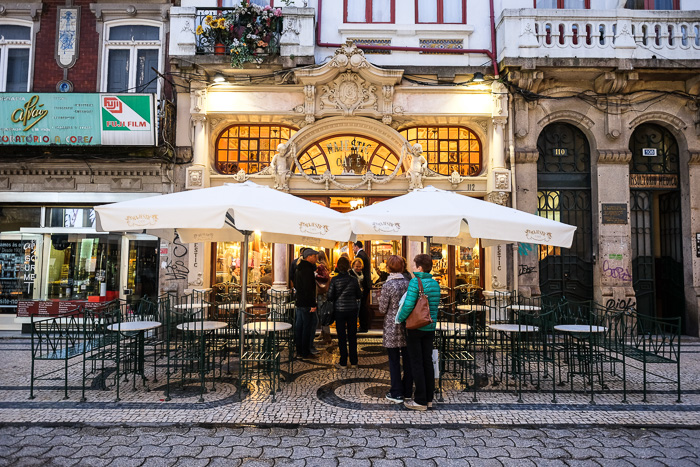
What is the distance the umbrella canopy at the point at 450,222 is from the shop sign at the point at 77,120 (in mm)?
6845

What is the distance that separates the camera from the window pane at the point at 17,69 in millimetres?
11602

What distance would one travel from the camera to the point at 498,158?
1084 cm

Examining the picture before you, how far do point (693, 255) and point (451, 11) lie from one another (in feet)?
27.7

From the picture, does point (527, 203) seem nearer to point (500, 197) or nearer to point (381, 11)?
point (500, 197)

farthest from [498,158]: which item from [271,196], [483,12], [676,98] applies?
[271,196]

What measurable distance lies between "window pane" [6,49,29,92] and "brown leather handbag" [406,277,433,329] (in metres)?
12.0

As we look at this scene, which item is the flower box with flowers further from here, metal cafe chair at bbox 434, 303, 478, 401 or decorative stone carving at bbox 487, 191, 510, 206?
metal cafe chair at bbox 434, 303, 478, 401

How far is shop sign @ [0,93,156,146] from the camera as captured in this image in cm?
1040

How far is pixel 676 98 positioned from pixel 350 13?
8358mm

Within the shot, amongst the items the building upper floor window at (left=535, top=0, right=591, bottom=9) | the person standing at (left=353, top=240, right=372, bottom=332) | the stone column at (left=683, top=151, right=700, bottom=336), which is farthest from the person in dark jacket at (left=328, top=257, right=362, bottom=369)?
the building upper floor window at (left=535, top=0, right=591, bottom=9)

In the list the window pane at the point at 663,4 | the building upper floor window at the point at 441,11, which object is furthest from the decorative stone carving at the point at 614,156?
the building upper floor window at the point at 441,11

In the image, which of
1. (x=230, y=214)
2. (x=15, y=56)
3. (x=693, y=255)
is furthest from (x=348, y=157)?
(x=15, y=56)

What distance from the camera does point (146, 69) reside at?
458 inches

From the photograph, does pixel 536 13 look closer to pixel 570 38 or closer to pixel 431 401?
pixel 570 38
